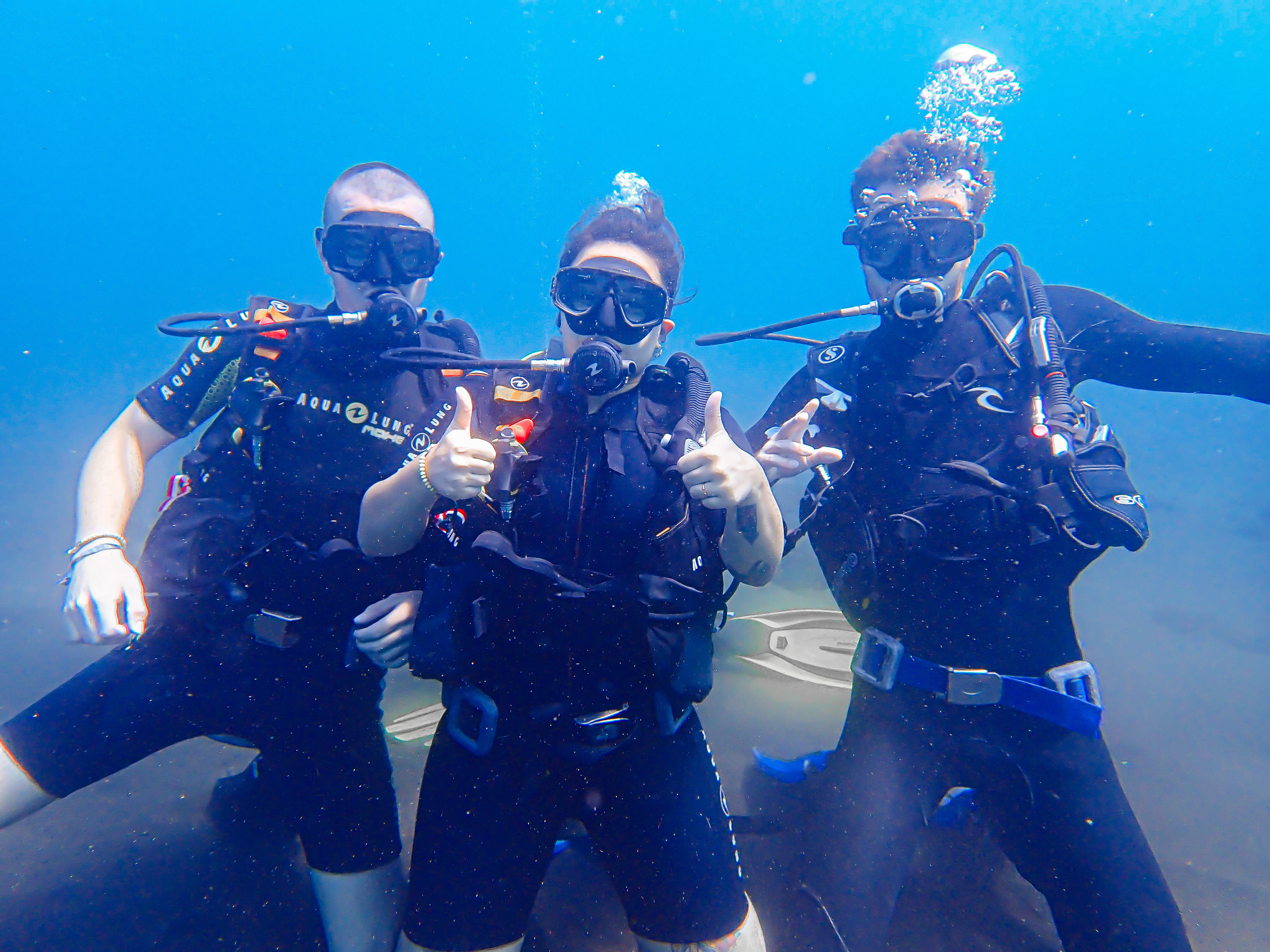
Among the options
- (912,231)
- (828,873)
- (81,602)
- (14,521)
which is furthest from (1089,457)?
(14,521)

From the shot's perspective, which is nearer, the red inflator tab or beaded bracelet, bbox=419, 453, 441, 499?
beaded bracelet, bbox=419, 453, 441, 499

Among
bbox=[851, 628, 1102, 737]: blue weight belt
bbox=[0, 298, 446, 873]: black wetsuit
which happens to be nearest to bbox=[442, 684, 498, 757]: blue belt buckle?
bbox=[0, 298, 446, 873]: black wetsuit

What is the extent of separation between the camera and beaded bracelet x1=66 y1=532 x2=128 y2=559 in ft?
8.31

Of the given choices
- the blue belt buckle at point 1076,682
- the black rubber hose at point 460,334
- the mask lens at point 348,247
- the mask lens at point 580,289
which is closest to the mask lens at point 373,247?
the mask lens at point 348,247

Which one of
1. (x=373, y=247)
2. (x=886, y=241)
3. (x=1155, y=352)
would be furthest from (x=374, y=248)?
(x=1155, y=352)

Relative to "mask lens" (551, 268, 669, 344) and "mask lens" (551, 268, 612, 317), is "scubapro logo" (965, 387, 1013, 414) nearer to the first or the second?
"mask lens" (551, 268, 669, 344)

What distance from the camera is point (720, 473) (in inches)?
75.6

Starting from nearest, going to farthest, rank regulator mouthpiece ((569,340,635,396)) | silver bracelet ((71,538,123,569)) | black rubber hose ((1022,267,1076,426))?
regulator mouthpiece ((569,340,635,396))
silver bracelet ((71,538,123,569))
black rubber hose ((1022,267,1076,426))

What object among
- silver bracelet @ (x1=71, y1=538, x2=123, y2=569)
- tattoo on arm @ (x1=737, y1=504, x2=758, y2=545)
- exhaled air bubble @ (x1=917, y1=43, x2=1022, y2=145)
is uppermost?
exhaled air bubble @ (x1=917, y1=43, x2=1022, y2=145)

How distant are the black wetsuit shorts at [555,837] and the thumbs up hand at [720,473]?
3.45ft

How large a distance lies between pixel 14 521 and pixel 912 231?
58.0 feet

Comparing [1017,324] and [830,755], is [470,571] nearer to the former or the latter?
[830,755]

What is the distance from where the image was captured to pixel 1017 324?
9.79ft

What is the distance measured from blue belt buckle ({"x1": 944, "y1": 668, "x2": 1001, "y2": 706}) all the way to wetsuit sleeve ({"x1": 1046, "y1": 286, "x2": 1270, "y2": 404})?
67.5 inches
